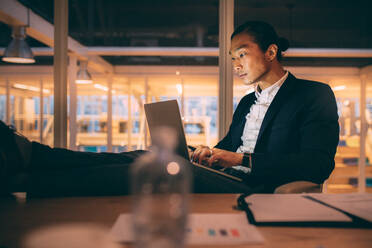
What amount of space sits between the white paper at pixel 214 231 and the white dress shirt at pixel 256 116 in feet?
4.34

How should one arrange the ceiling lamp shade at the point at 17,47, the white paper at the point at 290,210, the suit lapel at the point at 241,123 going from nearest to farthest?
the white paper at the point at 290,210 → the suit lapel at the point at 241,123 → the ceiling lamp shade at the point at 17,47

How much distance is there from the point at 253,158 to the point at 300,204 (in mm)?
597

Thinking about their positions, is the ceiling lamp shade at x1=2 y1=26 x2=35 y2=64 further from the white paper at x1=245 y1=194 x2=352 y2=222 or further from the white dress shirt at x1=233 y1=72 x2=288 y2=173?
the white paper at x1=245 y1=194 x2=352 y2=222

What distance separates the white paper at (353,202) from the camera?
810mm

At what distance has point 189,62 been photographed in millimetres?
7691

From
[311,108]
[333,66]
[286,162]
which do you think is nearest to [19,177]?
[286,162]

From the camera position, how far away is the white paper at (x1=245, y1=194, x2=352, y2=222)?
0.76 m

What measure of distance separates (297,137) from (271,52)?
2.34 ft

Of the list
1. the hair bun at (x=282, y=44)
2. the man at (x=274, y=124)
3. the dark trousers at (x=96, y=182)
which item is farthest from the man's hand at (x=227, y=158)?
the hair bun at (x=282, y=44)

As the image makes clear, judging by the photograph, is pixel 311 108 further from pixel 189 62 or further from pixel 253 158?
pixel 189 62

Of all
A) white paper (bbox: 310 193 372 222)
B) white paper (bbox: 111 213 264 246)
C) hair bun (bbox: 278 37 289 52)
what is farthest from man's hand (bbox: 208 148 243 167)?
hair bun (bbox: 278 37 289 52)

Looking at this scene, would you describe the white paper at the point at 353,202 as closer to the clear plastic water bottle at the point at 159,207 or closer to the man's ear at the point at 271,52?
the clear plastic water bottle at the point at 159,207

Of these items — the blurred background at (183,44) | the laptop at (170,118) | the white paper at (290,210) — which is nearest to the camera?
the white paper at (290,210)

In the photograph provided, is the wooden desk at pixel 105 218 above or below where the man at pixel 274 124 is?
below
